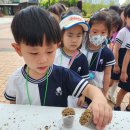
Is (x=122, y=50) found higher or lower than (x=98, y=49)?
lower

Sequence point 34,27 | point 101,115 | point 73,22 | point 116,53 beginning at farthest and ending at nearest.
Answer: point 116,53, point 73,22, point 34,27, point 101,115

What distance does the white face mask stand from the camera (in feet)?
6.37

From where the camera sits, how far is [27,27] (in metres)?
1.04

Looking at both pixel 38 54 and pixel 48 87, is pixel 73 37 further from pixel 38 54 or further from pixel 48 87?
pixel 38 54

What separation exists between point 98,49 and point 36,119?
112 centimetres

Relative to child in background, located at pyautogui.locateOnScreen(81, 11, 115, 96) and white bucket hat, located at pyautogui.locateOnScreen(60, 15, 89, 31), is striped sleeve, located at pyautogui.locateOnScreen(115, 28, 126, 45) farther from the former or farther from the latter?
white bucket hat, located at pyautogui.locateOnScreen(60, 15, 89, 31)

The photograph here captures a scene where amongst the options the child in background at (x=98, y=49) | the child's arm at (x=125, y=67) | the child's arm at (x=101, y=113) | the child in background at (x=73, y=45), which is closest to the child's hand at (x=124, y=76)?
the child's arm at (x=125, y=67)

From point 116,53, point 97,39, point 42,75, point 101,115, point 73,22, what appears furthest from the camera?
point 116,53

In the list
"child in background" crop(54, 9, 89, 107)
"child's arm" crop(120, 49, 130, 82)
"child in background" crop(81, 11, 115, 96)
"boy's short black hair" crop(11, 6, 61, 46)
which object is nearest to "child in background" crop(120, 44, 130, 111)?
"child's arm" crop(120, 49, 130, 82)

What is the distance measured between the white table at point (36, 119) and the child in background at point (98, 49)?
86 centimetres

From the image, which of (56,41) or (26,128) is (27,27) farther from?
(26,128)

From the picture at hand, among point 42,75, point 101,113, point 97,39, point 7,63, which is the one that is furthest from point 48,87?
point 7,63

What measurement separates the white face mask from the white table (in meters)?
0.92

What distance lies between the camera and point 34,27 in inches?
40.8
